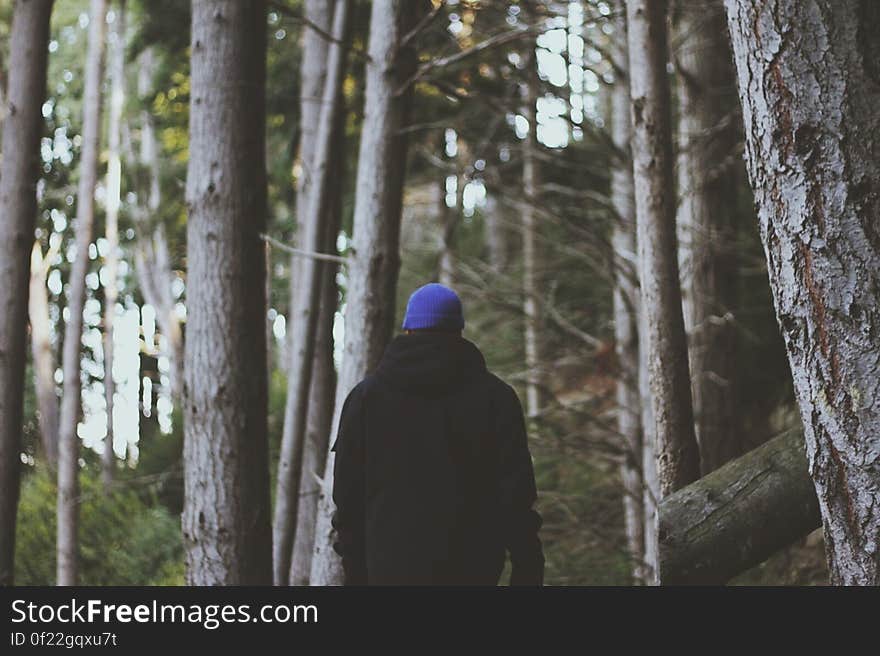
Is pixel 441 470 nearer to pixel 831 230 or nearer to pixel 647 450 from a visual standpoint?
pixel 831 230

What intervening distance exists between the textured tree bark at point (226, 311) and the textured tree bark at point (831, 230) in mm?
3798

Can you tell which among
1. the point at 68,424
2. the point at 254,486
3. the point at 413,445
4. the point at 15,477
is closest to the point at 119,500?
the point at 68,424

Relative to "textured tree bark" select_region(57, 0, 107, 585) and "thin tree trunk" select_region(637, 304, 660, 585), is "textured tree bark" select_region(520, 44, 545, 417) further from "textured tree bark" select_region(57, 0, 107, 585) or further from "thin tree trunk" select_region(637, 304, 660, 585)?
"textured tree bark" select_region(57, 0, 107, 585)

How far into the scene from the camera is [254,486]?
19.4 feet

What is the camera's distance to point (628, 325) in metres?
9.66

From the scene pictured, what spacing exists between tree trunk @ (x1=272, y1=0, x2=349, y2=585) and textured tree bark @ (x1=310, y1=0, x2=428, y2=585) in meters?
0.93

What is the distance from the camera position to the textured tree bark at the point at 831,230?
2549 mm

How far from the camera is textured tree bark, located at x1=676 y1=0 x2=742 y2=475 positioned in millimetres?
8008

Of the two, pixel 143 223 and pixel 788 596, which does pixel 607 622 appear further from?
pixel 143 223

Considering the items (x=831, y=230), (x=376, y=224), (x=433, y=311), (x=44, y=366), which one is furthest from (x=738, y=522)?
(x=44, y=366)

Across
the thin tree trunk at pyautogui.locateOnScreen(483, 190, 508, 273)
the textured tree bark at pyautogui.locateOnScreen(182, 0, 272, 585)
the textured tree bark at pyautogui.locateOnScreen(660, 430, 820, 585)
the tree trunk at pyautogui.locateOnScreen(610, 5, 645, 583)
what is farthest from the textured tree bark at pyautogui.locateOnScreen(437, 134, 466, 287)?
the textured tree bark at pyautogui.locateOnScreen(660, 430, 820, 585)

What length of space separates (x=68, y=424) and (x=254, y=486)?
280 inches

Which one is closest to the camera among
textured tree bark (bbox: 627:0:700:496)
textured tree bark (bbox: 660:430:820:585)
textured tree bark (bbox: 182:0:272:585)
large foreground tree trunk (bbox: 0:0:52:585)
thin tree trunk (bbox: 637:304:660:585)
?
textured tree bark (bbox: 660:430:820:585)

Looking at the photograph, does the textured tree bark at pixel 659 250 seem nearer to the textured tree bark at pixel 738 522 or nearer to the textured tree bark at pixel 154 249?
the textured tree bark at pixel 738 522
